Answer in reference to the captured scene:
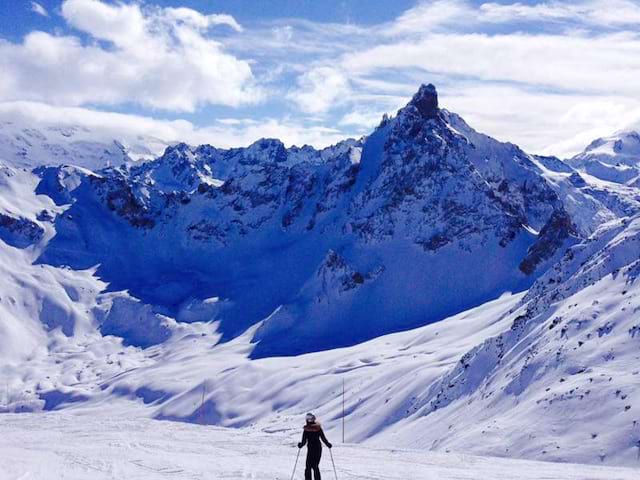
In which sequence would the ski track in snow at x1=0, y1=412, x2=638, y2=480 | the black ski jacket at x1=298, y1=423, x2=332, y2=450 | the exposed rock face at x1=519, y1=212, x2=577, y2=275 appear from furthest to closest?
the exposed rock face at x1=519, y1=212, x2=577, y2=275 < the ski track in snow at x1=0, y1=412, x2=638, y2=480 < the black ski jacket at x1=298, y1=423, x2=332, y2=450

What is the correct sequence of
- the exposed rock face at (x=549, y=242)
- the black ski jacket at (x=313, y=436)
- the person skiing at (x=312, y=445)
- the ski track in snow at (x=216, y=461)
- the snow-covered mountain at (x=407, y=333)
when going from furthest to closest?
the exposed rock face at (x=549, y=242) < the snow-covered mountain at (x=407, y=333) < the ski track in snow at (x=216, y=461) < the black ski jacket at (x=313, y=436) < the person skiing at (x=312, y=445)

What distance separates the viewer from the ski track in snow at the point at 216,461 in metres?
24.8

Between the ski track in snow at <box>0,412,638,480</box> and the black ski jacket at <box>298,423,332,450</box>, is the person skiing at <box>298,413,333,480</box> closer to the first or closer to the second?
the black ski jacket at <box>298,423,332,450</box>

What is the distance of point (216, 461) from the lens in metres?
27.8

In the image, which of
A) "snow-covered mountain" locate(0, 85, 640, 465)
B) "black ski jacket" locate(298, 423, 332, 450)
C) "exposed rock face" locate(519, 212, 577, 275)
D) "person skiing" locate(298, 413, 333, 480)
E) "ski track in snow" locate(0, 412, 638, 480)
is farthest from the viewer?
"exposed rock face" locate(519, 212, 577, 275)

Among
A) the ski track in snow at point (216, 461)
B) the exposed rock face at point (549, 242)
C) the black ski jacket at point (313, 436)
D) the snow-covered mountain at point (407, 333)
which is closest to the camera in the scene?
the black ski jacket at point (313, 436)

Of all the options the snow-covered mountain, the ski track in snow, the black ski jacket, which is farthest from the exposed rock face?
the black ski jacket

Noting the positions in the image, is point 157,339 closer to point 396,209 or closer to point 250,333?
point 250,333

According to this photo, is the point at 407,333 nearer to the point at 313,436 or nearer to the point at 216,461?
the point at 216,461

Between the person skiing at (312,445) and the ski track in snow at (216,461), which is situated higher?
the person skiing at (312,445)

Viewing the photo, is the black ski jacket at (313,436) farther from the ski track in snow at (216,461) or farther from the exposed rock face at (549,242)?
the exposed rock face at (549,242)

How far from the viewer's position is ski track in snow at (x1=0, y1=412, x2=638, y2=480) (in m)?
24.8

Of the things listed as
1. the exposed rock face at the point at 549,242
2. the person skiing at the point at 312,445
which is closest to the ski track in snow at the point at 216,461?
the person skiing at the point at 312,445

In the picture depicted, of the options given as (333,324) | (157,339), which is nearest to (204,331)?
(157,339)
